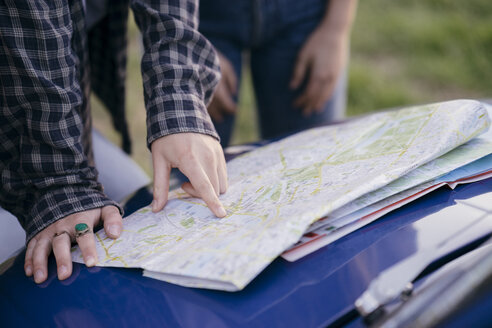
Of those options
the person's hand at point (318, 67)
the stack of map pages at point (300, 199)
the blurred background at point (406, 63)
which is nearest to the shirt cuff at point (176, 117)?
the stack of map pages at point (300, 199)

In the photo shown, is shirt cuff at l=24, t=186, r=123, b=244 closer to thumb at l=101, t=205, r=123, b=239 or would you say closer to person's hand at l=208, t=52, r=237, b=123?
thumb at l=101, t=205, r=123, b=239

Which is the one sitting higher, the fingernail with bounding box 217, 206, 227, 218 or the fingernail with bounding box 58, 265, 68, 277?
the fingernail with bounding box 217, 206, 227, 218

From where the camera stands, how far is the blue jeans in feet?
3.88

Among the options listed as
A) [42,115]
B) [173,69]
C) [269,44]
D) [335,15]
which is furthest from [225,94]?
[42,115]

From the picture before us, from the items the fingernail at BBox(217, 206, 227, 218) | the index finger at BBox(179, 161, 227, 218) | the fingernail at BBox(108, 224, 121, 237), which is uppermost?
the index finger at BBox(179, 161, 227, 218)

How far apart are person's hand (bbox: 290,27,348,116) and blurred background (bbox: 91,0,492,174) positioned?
2.87 feet

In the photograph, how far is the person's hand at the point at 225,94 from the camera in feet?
4.09

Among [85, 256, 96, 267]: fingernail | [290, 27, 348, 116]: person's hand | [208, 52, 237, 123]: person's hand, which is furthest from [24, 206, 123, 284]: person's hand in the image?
[290, 27, 348, 116]: person's hand

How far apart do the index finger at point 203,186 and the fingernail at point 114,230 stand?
0.43 ft

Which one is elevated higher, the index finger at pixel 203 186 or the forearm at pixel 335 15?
the forearm at pixel 335 15

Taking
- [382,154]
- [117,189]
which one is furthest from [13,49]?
[382,154]

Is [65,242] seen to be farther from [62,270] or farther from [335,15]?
[335,15]

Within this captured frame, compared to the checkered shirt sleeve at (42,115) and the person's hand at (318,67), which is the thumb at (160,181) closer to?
the checkered shirt sleeve at (42,115)

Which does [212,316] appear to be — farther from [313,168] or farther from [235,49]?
[235,49]
